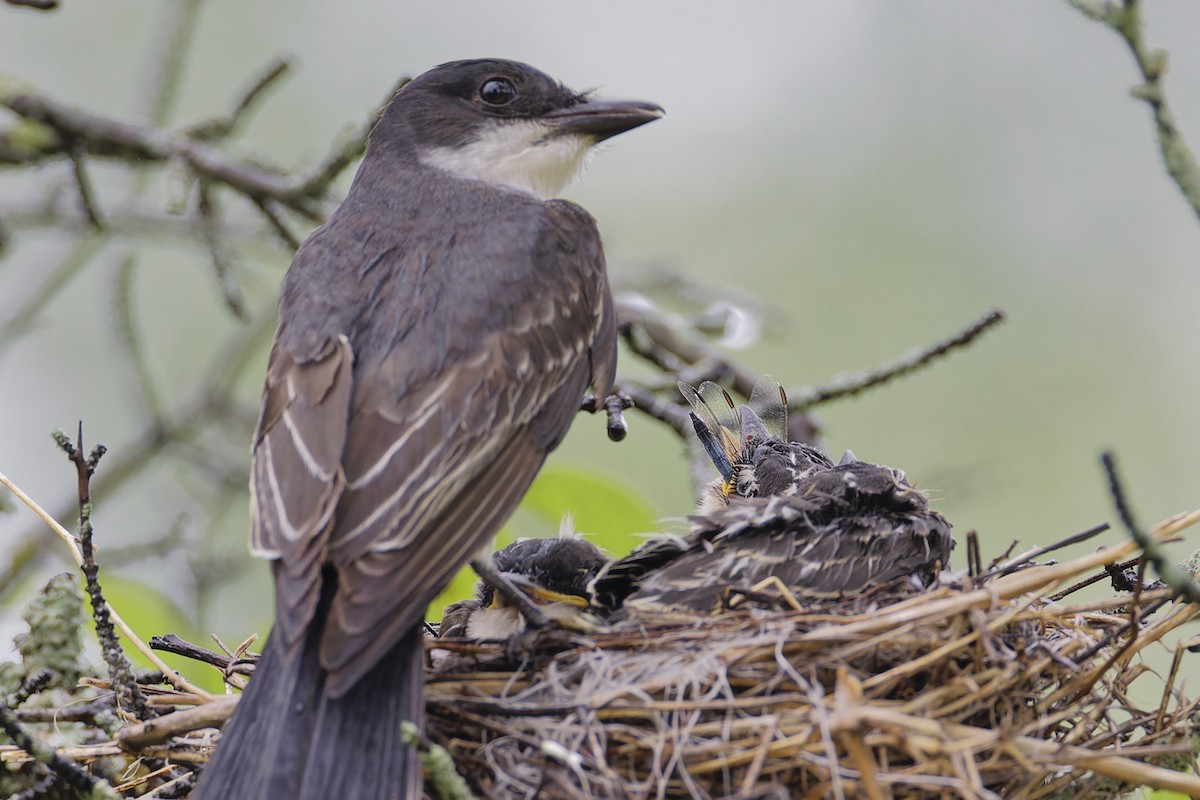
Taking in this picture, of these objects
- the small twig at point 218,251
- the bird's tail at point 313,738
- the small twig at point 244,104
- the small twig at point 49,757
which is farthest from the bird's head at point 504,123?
the small twig at point 49,757

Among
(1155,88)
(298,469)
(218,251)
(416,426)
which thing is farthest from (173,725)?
(1155,88)

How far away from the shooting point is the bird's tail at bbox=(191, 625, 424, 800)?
2582 mm

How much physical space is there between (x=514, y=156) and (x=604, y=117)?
0.31 metres

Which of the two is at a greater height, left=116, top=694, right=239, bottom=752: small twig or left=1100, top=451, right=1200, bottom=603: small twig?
left=1100, top=451, right=1200, bottom=603: small twig

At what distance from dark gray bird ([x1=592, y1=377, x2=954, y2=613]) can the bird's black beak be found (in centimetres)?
125

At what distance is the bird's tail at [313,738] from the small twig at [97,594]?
354 mm

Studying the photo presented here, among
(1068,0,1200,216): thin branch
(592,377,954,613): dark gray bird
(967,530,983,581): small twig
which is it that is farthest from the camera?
(592,377,954,613): dark gray bird

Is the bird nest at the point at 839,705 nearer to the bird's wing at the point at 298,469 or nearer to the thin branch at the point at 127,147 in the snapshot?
the bird's wing at the point at 298,469

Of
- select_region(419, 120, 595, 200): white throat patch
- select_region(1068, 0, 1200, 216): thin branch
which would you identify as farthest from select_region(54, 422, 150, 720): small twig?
select_region(1068, 0, 1200, 216): thin branch

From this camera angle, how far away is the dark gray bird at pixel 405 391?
267 cm

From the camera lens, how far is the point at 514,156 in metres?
4.09

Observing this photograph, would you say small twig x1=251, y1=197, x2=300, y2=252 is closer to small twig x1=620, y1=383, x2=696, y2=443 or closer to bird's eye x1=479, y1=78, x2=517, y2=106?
bird's eye x1=479, y1=78, x2=517, y2=106

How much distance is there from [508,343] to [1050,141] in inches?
270

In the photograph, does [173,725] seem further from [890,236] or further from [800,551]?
[890,236]
